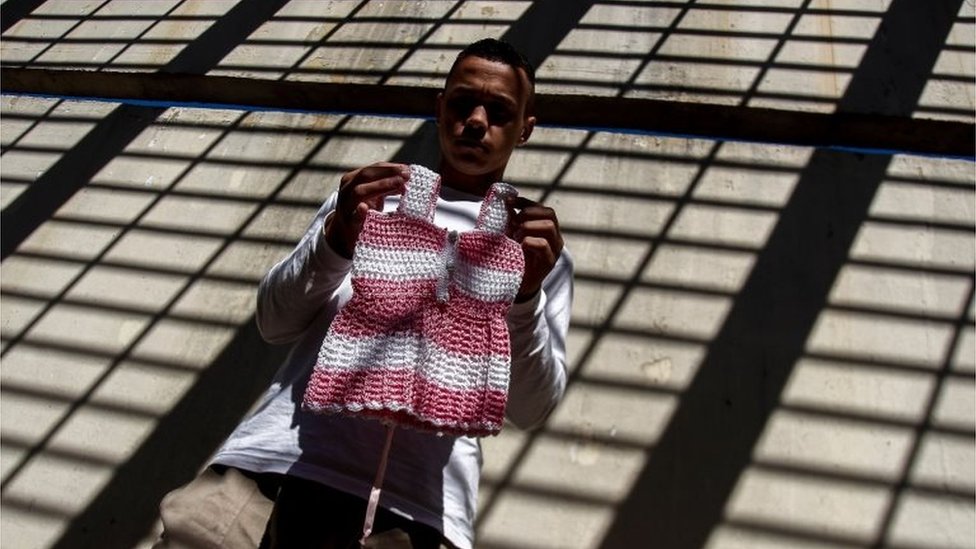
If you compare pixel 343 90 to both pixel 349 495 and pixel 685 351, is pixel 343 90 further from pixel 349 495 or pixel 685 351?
pixel 349 495

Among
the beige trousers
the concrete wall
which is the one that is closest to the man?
the beige trousers

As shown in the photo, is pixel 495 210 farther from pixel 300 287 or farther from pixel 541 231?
pixel 300 287

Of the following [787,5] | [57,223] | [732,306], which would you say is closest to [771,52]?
[787,5]

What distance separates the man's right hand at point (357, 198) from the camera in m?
1.07

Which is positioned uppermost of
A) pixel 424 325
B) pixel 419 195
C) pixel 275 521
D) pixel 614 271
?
pixel 419 195

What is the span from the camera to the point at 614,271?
204 centimetres

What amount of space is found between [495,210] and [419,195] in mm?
112

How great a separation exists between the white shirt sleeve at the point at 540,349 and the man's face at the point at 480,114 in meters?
0.23

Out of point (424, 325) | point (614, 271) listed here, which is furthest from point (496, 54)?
point (614, 271)

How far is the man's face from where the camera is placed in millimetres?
1189

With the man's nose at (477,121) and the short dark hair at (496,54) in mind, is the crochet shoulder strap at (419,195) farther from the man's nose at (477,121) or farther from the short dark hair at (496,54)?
the short dark hair at (496,54)

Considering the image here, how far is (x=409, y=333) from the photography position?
1.07 m

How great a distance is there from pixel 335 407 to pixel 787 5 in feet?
7.44

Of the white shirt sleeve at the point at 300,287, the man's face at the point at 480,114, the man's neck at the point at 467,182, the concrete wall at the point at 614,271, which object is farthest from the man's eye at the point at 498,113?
the concrete wall at the point at 614,271
